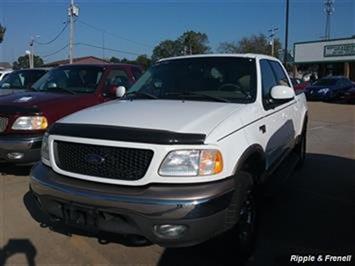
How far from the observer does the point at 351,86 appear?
25.1 m

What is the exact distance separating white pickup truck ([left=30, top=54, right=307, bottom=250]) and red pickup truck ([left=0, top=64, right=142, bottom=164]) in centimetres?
187

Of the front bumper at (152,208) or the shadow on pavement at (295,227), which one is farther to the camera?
the shadow on pavement at (295,227)

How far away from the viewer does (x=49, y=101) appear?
254 inches

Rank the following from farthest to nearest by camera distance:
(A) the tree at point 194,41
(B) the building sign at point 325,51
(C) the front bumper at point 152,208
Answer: (A) the tree at point 194,41
(B) the building sign at point 325,51
(C) the front bumper at point 152,208

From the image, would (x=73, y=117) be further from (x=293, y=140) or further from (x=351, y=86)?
(x=351, y=86)

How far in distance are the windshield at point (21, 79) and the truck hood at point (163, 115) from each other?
6.81 m

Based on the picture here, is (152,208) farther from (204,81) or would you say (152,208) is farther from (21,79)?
(21,79)

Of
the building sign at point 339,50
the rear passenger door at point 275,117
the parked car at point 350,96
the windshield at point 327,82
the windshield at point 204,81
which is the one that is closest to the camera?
the windshield at point 204,81

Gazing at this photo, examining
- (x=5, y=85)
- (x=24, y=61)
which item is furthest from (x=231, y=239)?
(x=24, y=61)

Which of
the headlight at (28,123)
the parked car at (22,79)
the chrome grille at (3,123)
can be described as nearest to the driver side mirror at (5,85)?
the parked car at (22,79)

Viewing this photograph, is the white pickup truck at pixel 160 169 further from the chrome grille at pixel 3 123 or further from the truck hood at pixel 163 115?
the chrome grille at pixel 3 123

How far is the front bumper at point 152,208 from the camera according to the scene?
324 centimetres

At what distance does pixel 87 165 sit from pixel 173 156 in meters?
0.76

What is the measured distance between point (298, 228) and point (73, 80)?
4629 mm
